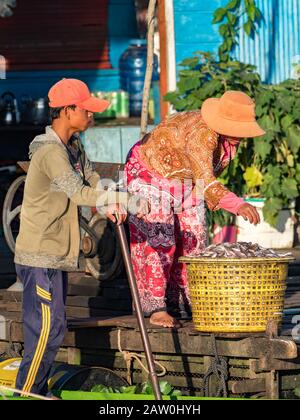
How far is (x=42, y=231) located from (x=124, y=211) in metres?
0.57

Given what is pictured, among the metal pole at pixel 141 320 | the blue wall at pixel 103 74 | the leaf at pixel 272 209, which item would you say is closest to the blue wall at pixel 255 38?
the leaf at pixel 272 209

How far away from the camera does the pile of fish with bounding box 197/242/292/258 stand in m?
7.48

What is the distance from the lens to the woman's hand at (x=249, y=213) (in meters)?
7.21

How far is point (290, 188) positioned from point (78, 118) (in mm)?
4774

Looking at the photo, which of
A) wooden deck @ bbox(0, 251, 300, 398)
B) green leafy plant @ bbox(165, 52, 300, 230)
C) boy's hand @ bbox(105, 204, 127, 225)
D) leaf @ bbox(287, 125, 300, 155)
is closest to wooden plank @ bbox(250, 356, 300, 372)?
wooden deck @ bbox(0, 251, 300, 398)

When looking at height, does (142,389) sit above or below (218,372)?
below

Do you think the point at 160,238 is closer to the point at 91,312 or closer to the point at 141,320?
the point at 91,312

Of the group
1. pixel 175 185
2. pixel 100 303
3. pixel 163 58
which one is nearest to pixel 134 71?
pixel 163 58

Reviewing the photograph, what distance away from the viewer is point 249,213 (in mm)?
7238

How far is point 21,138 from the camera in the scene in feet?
47.8

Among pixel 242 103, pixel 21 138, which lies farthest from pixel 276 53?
pixel 242 103

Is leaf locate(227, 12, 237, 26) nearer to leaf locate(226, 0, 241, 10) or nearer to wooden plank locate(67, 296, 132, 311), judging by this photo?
leaf locate(226, 0, 241, 10)

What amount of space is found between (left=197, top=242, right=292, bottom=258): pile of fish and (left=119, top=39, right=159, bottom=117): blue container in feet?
22.1

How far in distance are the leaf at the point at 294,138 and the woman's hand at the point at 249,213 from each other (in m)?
4.37
